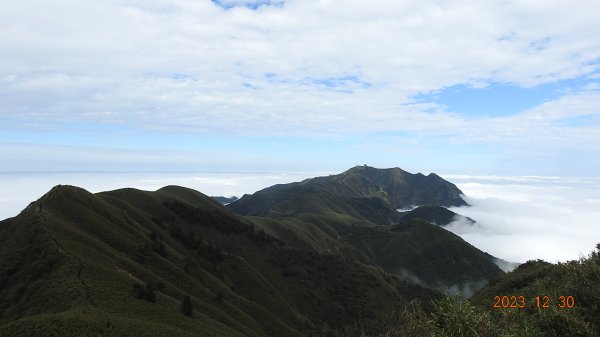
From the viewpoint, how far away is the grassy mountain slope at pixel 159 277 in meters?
41.5

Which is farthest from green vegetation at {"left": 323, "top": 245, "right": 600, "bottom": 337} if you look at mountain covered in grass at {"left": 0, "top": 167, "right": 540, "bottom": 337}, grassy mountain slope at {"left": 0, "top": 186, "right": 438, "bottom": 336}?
grassy mountain slope at {"left": 0, "top": 186, "right": 438, "bottom": 336}

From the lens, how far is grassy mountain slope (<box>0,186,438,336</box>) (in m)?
41.5

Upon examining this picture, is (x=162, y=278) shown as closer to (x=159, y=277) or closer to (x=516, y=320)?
(x=159, y=277)

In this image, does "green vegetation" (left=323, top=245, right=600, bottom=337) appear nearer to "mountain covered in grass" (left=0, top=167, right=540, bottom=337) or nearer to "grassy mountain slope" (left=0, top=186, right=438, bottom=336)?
"mountain covered in grass" (left=0, top=167, right=540, bottom=337)

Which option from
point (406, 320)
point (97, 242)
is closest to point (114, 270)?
point (97, 242)

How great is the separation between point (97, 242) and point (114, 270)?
11.2 m

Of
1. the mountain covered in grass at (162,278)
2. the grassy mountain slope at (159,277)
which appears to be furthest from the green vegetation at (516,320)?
the grassy mountain slope at (159,277)

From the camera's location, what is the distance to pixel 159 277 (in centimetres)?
6775

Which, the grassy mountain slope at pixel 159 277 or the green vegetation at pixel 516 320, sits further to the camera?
the grassy mountain slope at pixel 159 277

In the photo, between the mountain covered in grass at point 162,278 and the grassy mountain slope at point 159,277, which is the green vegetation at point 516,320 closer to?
the mountain covered in grass at point 162,278

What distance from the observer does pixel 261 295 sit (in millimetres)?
104188

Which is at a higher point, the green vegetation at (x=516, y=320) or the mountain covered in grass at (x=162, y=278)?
the green vegetation at (x=516, y=320)

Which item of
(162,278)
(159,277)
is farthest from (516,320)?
(162,278)

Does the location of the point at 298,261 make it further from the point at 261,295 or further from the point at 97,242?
the point at 97,242
